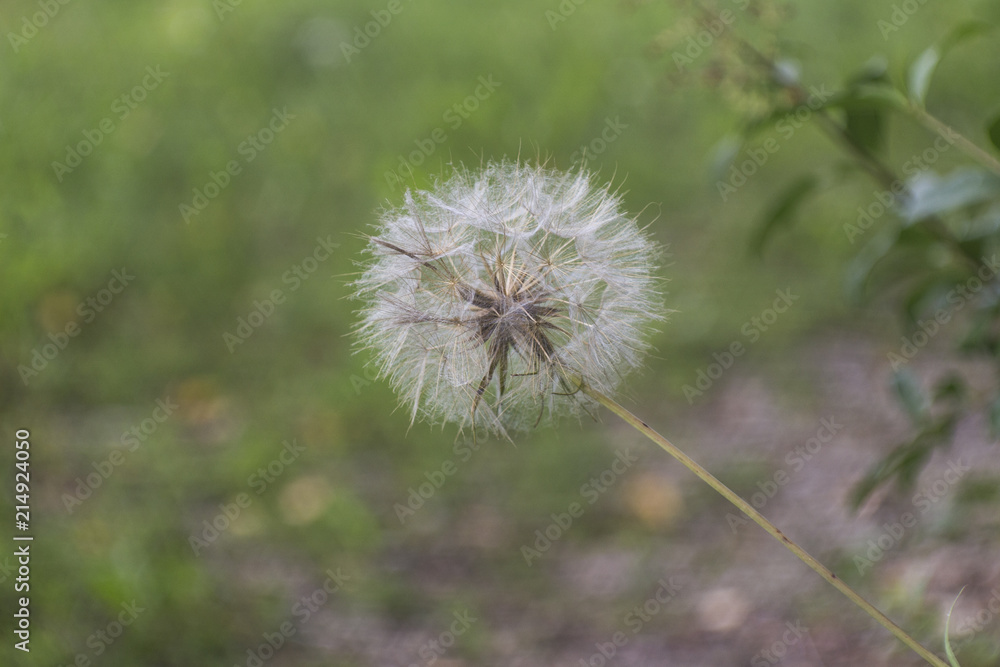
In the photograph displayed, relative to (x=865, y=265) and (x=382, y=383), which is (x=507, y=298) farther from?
(x=382, y=383)

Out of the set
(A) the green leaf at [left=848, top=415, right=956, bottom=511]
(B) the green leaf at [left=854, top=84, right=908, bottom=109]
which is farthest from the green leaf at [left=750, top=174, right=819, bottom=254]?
(A) the green leaf at [left=848, top=415, right=956, bottom=511]

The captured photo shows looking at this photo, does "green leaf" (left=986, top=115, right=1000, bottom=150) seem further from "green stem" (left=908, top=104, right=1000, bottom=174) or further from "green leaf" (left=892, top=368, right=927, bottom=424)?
"green leaf" (left=892, top=368, right=927, bottom=424)

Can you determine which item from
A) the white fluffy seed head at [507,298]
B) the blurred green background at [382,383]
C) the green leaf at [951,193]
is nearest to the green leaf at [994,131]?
the green leaf at [951,193]

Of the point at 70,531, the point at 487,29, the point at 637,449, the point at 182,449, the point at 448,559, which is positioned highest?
the point at 487,29

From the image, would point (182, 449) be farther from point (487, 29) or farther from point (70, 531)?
point (487, 29)

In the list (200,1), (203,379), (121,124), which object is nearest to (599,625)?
(203,379)

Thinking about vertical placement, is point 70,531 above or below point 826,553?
below

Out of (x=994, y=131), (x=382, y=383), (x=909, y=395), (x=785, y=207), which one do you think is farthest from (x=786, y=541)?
(x=382, y=383)
